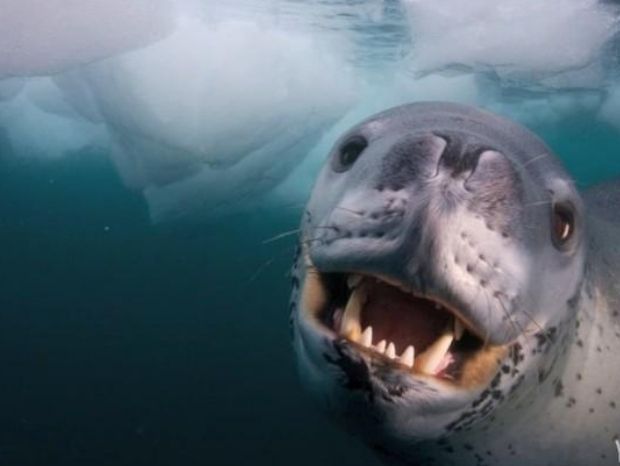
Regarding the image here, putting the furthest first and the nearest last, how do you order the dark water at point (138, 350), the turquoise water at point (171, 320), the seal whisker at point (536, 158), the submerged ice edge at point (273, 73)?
the dark water at point (138, 350) < the turquoise water at point (171, 320) < the submerged ice edge at point (273, 73) < the seal whisker at point (536, 158)

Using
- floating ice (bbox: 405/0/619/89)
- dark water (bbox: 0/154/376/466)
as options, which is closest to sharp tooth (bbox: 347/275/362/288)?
dark water (bbox: 0/154/376/466)

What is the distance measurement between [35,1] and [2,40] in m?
0.95

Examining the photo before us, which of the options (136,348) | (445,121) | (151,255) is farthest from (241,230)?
(445,121)

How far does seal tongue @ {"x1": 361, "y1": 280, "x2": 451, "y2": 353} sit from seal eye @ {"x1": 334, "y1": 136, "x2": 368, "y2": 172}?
1.56 feet

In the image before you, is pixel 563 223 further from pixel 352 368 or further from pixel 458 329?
pixel 352 368

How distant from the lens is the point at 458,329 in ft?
6.81

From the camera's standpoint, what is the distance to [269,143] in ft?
43.8

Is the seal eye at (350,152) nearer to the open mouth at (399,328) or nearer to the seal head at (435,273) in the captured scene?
the seal head at (435,273)

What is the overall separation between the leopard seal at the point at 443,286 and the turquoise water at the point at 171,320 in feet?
2.33

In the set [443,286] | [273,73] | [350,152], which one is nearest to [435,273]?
[443,286]

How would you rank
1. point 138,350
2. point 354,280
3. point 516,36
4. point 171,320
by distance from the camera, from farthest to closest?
point 171,320, point 138,350, point 516,36, point 354,280

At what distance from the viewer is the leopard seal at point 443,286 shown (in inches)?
73.8

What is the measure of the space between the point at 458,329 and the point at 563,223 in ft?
2.01

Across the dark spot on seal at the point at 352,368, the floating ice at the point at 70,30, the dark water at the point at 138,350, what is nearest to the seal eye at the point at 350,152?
the dark water at the point at 138,350
